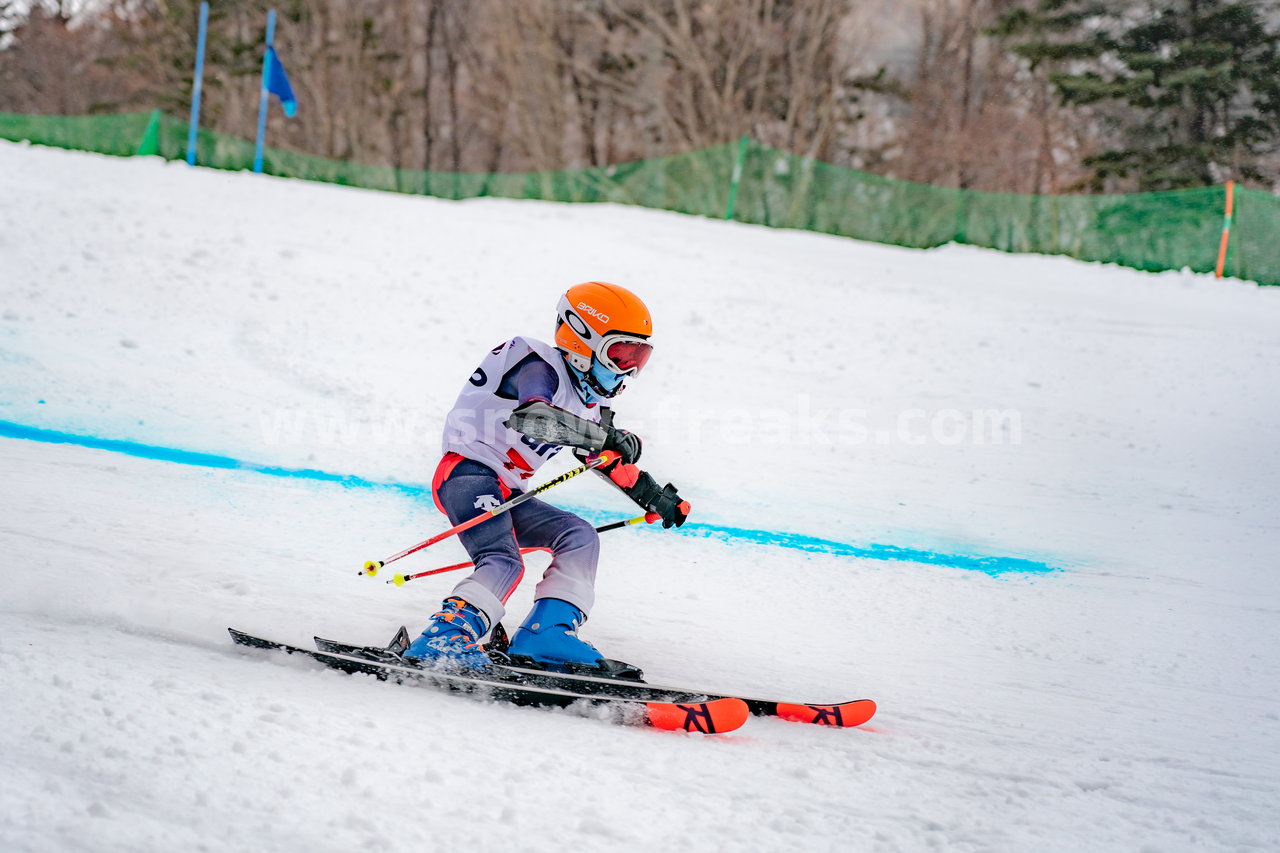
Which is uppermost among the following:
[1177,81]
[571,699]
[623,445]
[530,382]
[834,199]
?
[1177,81]

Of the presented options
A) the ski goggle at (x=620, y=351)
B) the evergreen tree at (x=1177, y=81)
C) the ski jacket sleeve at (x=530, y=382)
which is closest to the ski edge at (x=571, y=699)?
the ski jacket sleeve at (x=530, y=382)

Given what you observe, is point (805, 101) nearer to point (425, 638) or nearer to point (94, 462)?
point (94, 462)

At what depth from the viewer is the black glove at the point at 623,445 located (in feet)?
11.7

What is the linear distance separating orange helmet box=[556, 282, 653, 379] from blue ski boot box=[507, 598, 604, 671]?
871 millimetres

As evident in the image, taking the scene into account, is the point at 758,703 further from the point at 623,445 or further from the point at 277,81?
the point at 277,81

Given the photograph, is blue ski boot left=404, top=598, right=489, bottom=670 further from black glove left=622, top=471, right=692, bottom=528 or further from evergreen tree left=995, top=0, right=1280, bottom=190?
evergreen tree left=995, top=0, right=1280, bottom=190

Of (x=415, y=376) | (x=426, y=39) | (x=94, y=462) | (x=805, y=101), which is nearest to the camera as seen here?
(x=94, y=462)

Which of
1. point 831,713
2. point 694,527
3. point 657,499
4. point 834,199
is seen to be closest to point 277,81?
point 834,199

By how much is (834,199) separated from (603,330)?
14109mm

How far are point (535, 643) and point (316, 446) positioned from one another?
4.27 metres

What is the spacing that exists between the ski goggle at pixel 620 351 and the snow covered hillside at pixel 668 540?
115cm

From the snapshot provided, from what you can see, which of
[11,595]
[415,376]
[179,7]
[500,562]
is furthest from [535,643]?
[179,7]

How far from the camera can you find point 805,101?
25.2m

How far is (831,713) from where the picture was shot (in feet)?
11.1
